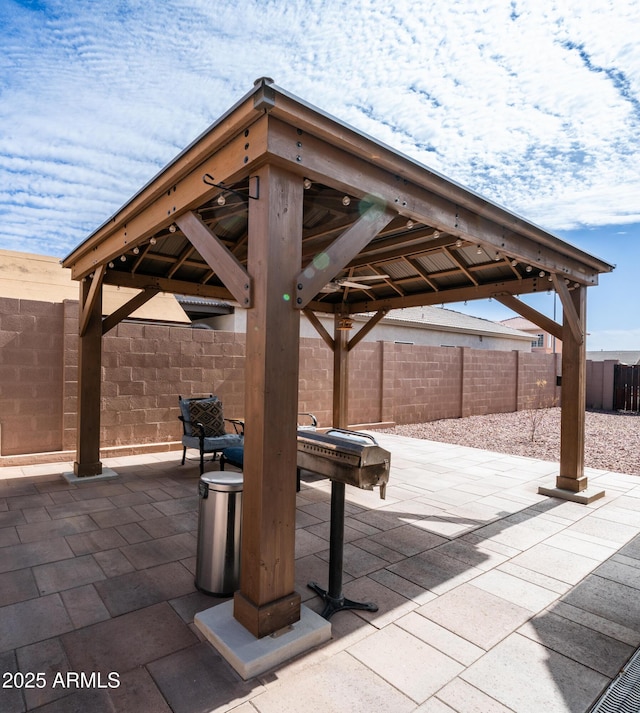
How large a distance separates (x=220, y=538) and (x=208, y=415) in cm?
324

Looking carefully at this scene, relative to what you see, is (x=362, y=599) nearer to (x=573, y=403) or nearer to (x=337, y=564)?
(x=337, y=564)

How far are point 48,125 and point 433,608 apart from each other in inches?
359

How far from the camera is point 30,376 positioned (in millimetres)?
Answer: 5602

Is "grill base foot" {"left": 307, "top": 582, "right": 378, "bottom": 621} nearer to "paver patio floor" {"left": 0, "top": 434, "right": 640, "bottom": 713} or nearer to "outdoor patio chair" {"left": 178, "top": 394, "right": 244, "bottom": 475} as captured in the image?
"paver patio floor" {"left": 0, "top": 434, "right": 640, "bottom": 713}

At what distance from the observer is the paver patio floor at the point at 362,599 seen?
1.86 m

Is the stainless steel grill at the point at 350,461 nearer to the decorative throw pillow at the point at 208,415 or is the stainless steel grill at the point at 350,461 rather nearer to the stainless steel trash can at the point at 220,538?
the stainless steel trash can at the point at 220,538

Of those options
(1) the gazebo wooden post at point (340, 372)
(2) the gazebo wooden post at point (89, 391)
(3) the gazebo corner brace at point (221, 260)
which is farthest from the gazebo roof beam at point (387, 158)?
(2) the gazebo wooden post at point (89, 391)

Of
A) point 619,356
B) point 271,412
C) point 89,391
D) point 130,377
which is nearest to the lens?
point 271,412

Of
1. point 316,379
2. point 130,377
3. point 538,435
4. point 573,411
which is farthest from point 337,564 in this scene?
point 538,435

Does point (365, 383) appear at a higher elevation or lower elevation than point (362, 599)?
higher

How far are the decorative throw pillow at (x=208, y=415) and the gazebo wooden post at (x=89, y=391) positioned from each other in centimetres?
112

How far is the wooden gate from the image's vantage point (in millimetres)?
13805

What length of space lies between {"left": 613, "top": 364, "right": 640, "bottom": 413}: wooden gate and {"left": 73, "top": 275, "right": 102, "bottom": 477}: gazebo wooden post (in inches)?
591

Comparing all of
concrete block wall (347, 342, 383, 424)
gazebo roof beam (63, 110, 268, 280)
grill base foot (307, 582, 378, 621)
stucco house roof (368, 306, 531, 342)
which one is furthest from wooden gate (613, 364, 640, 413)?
gazebo roof beam (63, 110, 268, 280)
